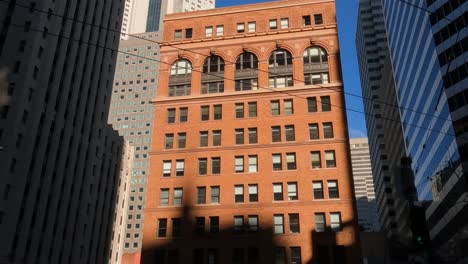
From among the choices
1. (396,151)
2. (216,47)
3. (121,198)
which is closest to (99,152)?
(121,198)

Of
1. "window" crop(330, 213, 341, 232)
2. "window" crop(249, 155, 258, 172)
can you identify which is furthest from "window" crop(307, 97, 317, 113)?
"window" crop(330, 213, 341, 232)

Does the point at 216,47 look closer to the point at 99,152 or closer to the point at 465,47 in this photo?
the point at 465,47

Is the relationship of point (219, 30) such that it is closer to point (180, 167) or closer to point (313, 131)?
point (313, 131)

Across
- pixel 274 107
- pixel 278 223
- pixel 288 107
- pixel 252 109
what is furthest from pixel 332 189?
pixel 252 109

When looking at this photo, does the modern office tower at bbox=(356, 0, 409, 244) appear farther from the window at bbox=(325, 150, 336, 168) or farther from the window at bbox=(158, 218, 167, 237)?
the window at bbox=(158, 218, 167, 237)

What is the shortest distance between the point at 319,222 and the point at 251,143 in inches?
455

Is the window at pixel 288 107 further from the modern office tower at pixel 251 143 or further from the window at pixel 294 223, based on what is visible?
the window at pixel 294 223

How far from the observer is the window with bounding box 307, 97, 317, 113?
53.2m

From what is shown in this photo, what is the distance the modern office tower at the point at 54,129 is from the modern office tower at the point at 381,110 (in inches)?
2695

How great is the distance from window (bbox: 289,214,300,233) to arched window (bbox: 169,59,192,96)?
65.7 ft

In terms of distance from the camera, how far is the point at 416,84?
9138 cm

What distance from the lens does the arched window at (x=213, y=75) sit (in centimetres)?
5688

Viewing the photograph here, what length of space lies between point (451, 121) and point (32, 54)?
61.4m

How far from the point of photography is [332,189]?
48.4 m
